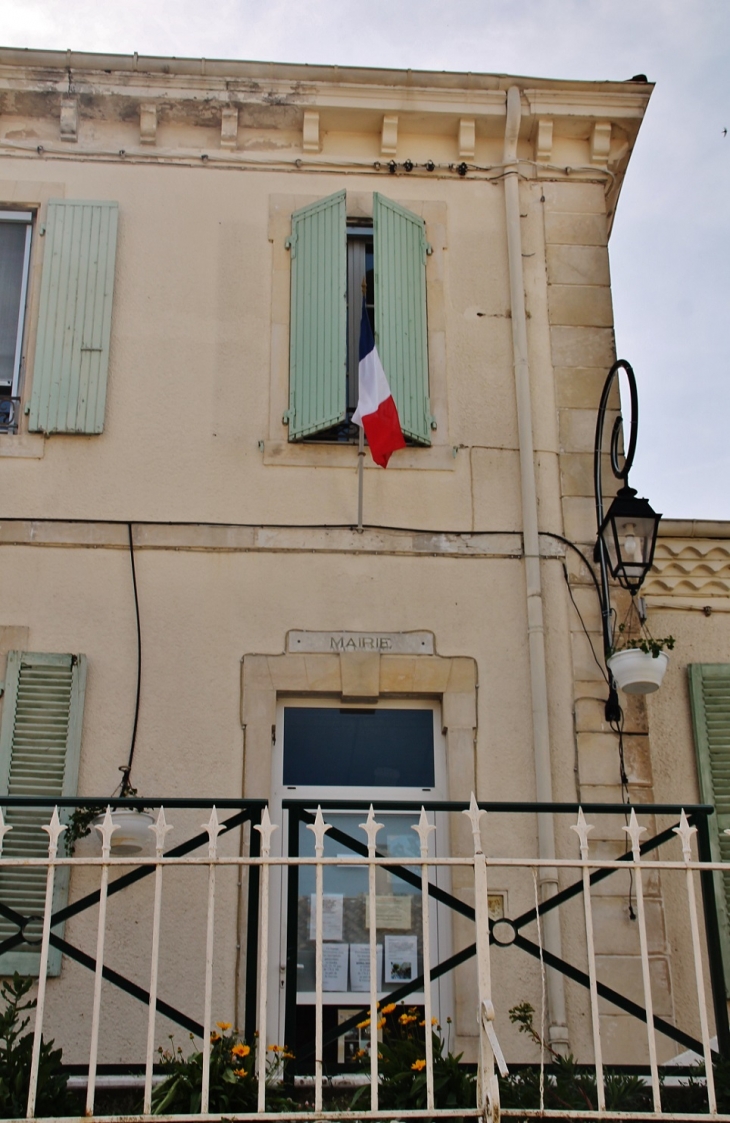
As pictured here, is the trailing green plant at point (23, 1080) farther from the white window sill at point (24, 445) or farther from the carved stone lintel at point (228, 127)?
the carved stone lintel at point (228, 127)

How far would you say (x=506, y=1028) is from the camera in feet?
19.0

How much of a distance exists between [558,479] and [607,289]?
4.52 ft

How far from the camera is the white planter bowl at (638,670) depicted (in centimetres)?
611

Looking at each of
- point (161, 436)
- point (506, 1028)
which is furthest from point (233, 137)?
point (506, 1028)

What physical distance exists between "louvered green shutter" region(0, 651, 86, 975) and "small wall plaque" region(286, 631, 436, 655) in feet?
3.88

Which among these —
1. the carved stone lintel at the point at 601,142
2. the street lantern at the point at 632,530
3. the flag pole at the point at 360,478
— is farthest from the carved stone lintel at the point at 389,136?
the street lantern at the point at 632,530

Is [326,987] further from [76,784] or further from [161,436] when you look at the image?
[161,436]

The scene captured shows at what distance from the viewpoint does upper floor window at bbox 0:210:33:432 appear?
7035mm

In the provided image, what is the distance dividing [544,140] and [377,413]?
100 inches

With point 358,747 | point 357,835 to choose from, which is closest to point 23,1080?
point 357,835

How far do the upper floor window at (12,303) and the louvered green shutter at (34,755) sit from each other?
61.7 inches

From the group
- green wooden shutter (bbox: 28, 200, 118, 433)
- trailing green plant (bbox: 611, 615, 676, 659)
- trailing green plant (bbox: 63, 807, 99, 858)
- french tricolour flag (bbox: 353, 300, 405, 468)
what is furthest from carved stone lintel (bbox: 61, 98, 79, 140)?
trailing green plant (bbox: 611, 615, 676, 659)

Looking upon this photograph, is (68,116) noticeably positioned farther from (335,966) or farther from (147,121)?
(335,966)

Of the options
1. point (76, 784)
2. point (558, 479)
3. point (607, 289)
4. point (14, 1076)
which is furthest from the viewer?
point (607, 289)
